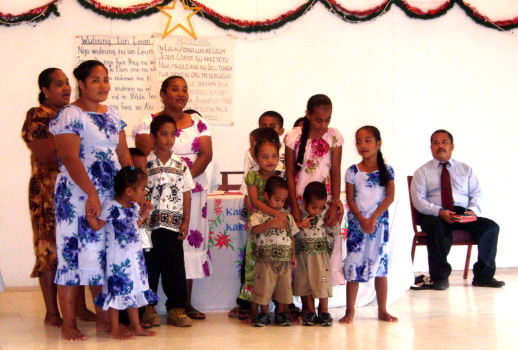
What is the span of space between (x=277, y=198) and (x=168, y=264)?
0.72 meters

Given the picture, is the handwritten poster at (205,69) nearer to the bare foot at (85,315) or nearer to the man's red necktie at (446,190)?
the man's red necktie at (446,190)

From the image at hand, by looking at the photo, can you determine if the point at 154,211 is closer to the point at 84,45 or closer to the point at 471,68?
the point at 84,45

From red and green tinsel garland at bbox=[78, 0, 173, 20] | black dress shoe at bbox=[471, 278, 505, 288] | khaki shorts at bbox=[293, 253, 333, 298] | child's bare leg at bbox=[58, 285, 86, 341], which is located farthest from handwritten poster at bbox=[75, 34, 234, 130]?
child's bare leg at bbox=[58, 285, 86, 341]

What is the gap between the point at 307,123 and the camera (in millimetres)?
4098

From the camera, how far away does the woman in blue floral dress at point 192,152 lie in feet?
13.4

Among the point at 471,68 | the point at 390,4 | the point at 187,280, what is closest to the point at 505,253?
the point at 471,68

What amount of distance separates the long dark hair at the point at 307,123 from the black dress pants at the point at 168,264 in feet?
2.72

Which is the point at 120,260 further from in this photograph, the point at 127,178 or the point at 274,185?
the point at 274,185

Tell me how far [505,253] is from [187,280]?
366 centimetres

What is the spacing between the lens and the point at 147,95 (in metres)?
5.94

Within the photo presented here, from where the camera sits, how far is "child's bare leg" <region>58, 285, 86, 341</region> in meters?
3.52

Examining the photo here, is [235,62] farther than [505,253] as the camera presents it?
No

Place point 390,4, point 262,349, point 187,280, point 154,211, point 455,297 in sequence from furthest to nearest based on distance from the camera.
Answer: point 390,4
point 455,297
point 187,280
point 154,211
point 262,349

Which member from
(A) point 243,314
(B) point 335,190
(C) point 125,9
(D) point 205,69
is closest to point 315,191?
(B) point 335,190
